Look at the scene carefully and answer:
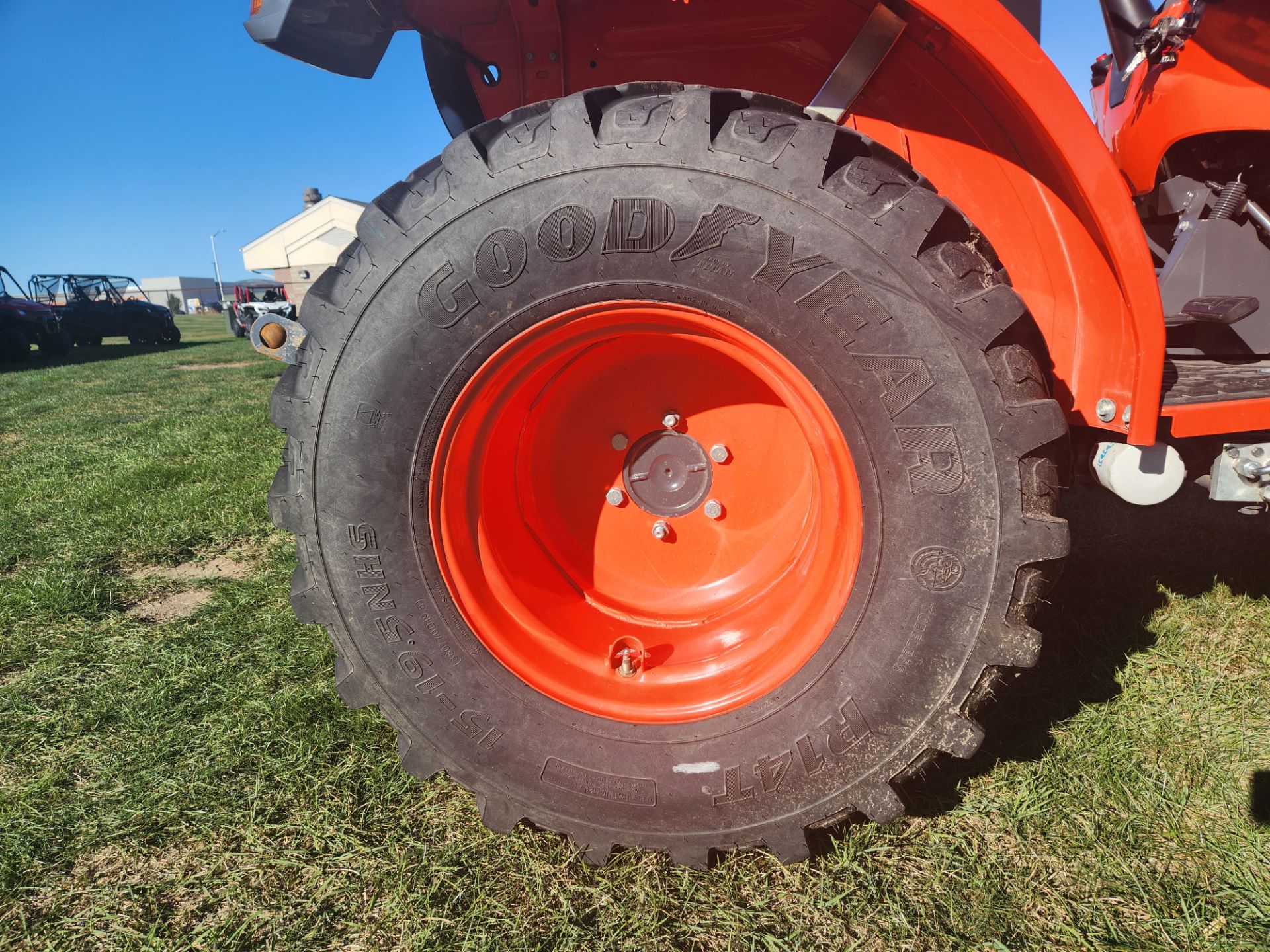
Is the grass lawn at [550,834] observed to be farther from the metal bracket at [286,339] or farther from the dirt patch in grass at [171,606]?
the metal bracket at [286,339]

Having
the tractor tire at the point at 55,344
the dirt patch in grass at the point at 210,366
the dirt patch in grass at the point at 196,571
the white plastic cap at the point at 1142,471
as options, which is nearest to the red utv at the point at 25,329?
the tractor tire at the point at 55,344

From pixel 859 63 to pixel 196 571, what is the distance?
10.7 ft

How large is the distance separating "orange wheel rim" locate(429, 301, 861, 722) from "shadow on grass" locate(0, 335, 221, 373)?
1649 cm

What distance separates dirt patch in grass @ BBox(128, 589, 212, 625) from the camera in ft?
9.05

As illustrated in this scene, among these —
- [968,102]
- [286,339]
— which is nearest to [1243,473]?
[968,102]

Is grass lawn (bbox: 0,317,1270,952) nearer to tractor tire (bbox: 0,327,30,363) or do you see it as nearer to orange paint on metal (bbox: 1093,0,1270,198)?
orange paint on metal (bbox: 1093,0,1270,198)

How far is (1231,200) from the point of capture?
1.92 m

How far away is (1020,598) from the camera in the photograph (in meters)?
1.37

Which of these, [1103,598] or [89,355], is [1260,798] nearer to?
[1103,598]

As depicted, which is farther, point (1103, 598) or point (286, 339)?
point (1103, 598)

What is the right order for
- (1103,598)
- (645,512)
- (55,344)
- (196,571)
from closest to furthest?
(645,512), (1103,598), (196,571), (55,344)

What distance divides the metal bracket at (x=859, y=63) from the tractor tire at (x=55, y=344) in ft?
69.2

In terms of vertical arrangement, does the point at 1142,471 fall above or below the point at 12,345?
below

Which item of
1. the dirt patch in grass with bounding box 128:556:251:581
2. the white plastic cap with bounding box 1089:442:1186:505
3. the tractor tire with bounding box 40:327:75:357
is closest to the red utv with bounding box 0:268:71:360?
the tractor tire with bounding box 40:327:75:357
